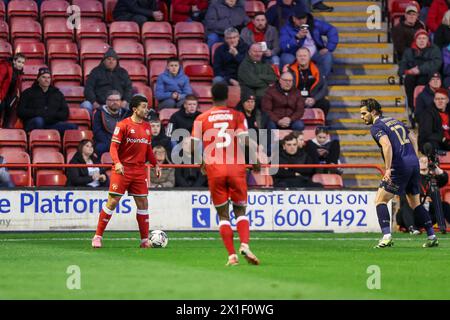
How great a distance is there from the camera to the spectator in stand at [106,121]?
23.8 metres

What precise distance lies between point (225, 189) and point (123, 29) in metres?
12.8

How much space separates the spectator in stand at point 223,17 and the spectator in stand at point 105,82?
3006mm

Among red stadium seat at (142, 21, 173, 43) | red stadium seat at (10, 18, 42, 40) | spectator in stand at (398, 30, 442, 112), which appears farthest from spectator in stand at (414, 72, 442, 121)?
red stadium seat at (10, 18, 42, 40)

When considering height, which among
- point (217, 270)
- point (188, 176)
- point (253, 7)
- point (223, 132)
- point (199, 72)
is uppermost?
point (253, 7)

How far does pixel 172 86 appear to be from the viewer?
2505 cm

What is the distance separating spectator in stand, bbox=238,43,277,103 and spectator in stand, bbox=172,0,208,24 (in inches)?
93.9

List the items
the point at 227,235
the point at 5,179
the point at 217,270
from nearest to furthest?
the point at 217,270 → the point at 227,235 → the point at 5,179

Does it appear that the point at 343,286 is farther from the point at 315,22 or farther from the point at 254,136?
the point at 315,22

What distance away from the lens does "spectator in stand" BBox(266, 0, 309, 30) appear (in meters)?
27.3

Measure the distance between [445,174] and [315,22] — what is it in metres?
5.56

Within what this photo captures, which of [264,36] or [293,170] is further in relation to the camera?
[264,36]

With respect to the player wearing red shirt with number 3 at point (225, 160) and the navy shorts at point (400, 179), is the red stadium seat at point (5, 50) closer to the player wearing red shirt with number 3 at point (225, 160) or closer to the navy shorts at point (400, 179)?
the navy shorts at point (400, 179)

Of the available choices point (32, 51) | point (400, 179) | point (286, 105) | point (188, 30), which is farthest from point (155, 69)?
point (400, 179)

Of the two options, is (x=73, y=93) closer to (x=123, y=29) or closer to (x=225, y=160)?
(x=123, y=29)
